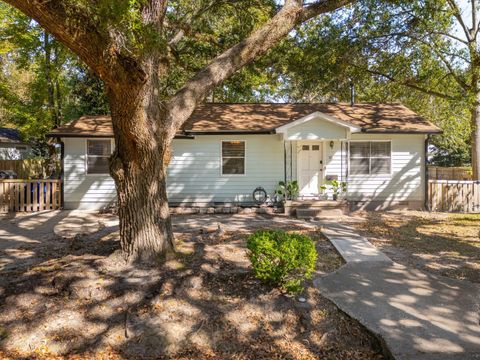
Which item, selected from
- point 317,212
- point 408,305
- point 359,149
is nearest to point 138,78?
point 408,305

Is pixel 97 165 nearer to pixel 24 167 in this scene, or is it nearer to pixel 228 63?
pixel 228 63

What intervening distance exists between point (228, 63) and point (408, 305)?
15.2 ft

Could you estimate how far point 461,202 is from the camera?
13180 mm

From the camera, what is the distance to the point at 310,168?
1358 cm

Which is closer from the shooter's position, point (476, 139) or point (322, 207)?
point (322, 207)

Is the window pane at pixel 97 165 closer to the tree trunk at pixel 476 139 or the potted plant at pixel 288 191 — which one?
the potted plant at pixel 288 191

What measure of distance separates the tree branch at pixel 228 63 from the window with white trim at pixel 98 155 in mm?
8263

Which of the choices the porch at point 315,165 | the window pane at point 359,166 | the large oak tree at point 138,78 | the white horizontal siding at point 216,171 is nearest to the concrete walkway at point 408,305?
the large oak tree at point 138,78

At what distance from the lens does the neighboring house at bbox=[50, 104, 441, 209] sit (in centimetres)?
1304

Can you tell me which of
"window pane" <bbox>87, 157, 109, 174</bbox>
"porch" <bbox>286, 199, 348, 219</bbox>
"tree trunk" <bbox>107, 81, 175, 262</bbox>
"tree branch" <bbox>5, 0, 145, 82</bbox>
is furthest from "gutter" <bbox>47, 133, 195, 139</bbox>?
"tree branch" <bbox>5, 0, 145, 82</bbox>

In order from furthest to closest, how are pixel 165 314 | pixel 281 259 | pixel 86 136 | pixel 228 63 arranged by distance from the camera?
pixel 86 136 < pixel 228 63 < pixel 281 259 < pixel 165 314

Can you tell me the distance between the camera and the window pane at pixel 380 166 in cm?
1338

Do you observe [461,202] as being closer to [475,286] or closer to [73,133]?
[475,286]

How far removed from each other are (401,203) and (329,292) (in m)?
9.82
